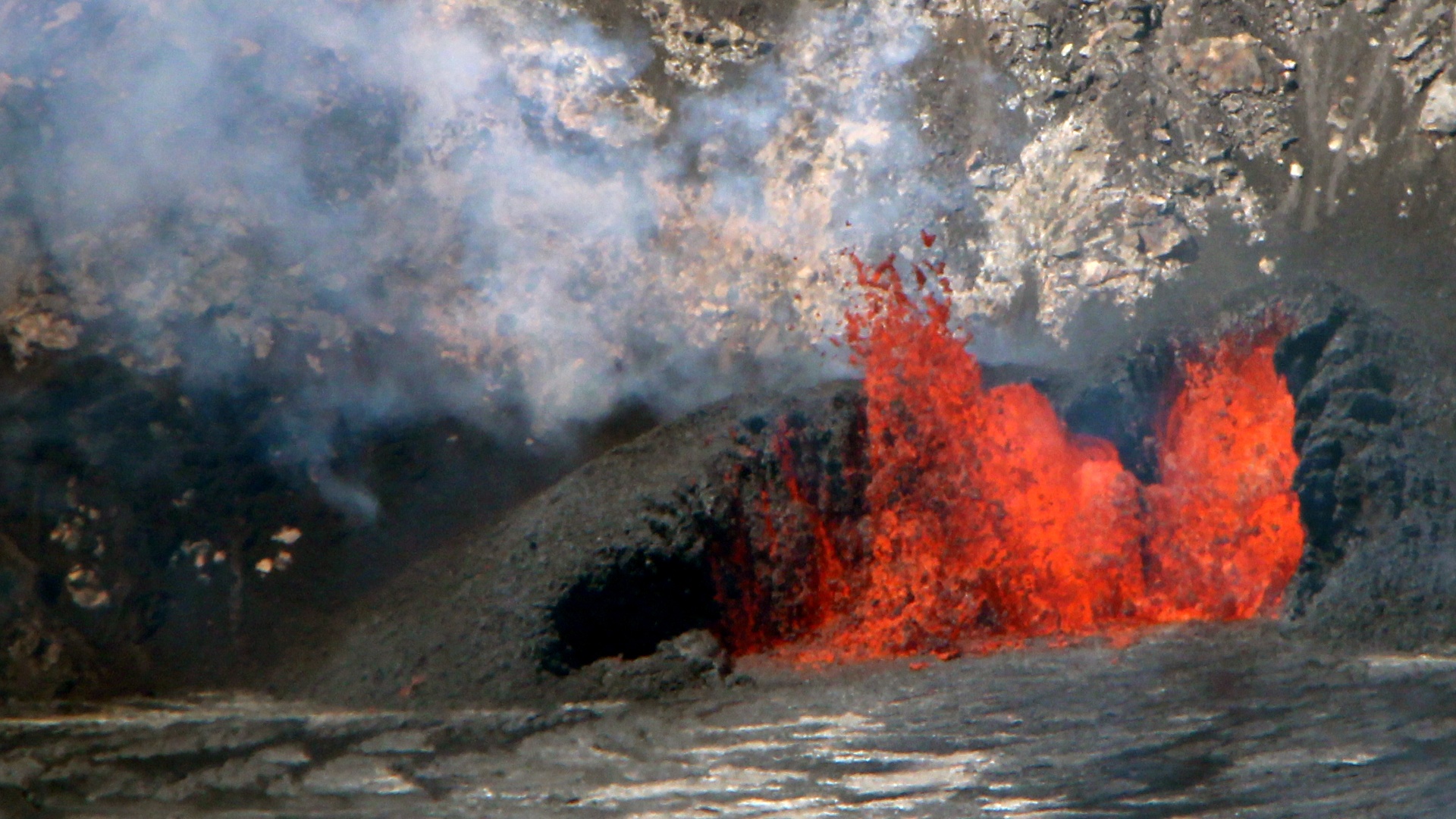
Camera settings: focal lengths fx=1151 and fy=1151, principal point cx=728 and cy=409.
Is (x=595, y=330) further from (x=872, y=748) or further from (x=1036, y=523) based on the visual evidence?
(x=872, y=748)

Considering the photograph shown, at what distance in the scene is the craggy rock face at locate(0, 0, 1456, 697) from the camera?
26.1 ft

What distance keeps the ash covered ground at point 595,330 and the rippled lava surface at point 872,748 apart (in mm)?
43

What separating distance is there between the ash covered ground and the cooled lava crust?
3cm

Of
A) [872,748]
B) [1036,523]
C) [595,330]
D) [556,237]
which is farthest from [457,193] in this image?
[872,748]

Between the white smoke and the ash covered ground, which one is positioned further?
the white smoke

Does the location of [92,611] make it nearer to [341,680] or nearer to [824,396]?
[341,680]

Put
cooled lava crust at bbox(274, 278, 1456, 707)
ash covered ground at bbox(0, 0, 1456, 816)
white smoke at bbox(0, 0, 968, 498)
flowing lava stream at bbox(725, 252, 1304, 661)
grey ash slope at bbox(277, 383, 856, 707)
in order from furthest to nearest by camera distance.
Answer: white smoke at bbox(0, 0, 968, 498) < flowing lava stream at bbox(725, 252, 1304, 661) < grey ash slope at bbox(277, 383, 856, 707) < cooled lava crust at bbox(274, 278, 1456, 707) < ash covered ground at bbox(0, 0, 1456, 816)

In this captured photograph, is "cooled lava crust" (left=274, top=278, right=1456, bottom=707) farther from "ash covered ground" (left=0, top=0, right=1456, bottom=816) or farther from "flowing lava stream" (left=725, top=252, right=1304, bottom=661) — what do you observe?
"flowing lava stream" (left=725, top=252, right=1304, bottom=661)

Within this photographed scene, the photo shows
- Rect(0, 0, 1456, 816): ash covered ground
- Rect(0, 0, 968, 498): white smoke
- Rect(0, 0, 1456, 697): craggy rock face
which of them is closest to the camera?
Rect(0, 0, 1456, 816): ash covered ground

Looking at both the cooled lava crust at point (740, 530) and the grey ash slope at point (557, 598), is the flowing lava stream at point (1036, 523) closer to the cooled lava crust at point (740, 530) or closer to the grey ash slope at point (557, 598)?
the cooled lava crust at point (740, 530)

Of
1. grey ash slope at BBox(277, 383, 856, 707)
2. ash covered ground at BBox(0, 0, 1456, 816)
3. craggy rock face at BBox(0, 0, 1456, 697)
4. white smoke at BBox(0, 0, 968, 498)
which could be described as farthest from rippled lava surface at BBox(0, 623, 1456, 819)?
white smoke at BBox(0, 0, 968, 498)

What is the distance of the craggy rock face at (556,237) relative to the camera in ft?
26.1

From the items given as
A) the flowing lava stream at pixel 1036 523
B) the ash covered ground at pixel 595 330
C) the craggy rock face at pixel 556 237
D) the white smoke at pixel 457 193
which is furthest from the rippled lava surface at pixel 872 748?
the white smoke at pixel 457 193

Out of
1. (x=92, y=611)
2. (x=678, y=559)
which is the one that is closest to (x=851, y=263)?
(x=678, y=559)
